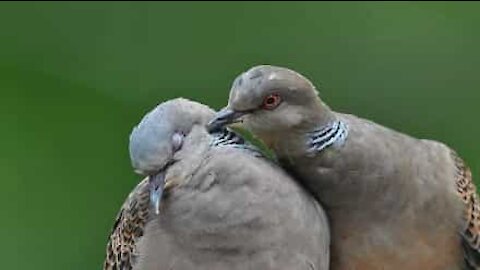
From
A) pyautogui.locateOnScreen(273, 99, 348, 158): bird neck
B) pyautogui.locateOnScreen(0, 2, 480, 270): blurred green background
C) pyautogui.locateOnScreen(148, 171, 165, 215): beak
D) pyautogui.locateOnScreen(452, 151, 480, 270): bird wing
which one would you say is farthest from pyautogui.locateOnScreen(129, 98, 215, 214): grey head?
pyautogui.locateOnScreen(0, 2, 480, 270): blurred green background

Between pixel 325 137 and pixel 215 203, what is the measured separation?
17cm

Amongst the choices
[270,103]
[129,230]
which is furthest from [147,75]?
[270,103]

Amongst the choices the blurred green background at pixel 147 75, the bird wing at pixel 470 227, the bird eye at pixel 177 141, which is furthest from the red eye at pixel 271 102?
the blurred green background at pixel 147 75

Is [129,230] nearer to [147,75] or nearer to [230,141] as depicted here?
[230,141]

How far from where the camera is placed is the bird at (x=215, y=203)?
1.31 meters

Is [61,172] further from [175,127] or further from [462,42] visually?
[175,127]

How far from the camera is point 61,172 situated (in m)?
2.72

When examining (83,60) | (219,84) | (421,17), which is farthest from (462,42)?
(83,60)

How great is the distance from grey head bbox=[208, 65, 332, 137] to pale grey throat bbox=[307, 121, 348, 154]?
0.04 feet

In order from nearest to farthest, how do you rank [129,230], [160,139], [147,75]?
[160,139], [129,230], [147,75]

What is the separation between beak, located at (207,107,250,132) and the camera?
52.1 inches

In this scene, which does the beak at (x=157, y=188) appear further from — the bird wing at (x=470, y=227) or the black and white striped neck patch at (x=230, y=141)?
the bird wing at (x=470, y=227)

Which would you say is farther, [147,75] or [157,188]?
[147,75]

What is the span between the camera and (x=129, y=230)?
4.74ft
